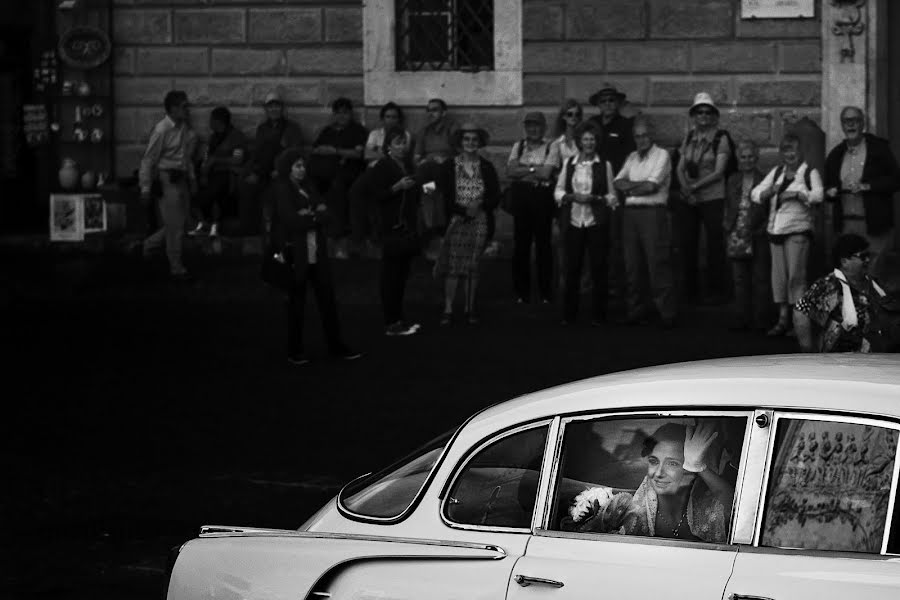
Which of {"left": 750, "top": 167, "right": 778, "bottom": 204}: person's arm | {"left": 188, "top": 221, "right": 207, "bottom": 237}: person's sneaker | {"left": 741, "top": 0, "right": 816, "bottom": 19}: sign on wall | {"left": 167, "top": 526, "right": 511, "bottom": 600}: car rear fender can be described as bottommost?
{"left": 167, "top": 526, "right": 511, "bottom": 600}: car rear fender

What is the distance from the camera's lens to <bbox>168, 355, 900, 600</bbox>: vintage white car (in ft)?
14.6

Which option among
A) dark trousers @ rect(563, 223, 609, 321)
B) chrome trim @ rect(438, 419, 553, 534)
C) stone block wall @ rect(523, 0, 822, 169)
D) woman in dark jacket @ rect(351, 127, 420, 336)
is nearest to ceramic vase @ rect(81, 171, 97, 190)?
stone block wall @ rect(523, 0, 822, 169)

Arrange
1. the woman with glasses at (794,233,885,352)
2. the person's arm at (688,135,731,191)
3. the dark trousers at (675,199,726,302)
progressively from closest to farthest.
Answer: the woman with glasses at (794,233,885,352) → the person's arm at (688,135,731,191) → the dark trousers at (675,199,726,302)

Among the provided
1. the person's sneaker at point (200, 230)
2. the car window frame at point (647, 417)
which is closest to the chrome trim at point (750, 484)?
the car window frame at point (647, 417)

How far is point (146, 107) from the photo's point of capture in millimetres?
21359

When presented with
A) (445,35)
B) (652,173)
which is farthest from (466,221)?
(445,35)

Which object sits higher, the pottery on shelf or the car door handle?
the pottery on shelf

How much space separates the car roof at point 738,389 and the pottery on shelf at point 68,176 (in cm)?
1634

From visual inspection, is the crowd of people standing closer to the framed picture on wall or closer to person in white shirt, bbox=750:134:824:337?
person in white shirt, bbox=750:134:824:337

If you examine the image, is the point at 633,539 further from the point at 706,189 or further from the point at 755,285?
the point at 706,189

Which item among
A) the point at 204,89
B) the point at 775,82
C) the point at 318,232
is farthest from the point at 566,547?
the point at 204,89

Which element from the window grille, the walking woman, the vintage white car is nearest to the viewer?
the vintage white car

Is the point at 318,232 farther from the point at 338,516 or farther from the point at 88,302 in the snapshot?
the point at 338,516

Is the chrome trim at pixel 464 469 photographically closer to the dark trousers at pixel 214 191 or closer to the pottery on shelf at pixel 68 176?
A: the dark trousers at pixel 214 191
